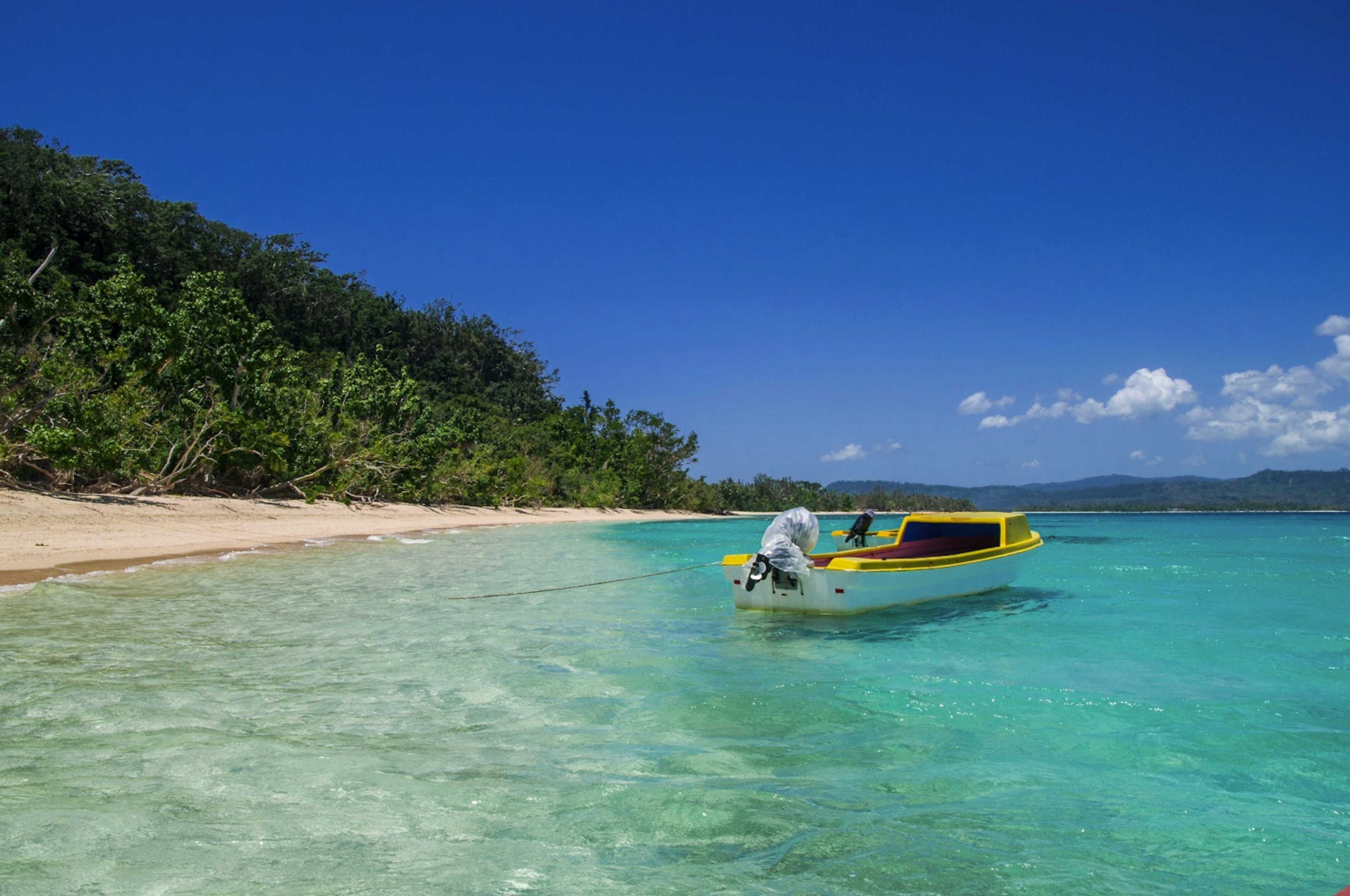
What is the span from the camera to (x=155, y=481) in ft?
72.3

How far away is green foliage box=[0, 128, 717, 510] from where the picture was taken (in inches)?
767

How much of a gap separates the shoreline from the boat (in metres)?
9.69

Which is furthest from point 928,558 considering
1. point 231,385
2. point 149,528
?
point 231,385

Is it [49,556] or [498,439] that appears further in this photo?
[498,439]

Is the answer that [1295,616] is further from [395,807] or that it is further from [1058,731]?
[395,807]

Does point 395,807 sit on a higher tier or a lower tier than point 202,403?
lower

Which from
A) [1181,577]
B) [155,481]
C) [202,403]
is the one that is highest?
[202,403]

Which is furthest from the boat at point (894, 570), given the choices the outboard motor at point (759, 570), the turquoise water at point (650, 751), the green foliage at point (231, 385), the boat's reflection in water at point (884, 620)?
the green foliage at point (231, 385)

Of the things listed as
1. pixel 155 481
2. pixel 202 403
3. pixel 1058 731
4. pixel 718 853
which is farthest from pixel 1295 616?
pixel 202 403

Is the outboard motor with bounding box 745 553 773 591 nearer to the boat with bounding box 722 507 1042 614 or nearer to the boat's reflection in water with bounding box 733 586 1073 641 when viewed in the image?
the boat with bounding box 722 507 1042 614

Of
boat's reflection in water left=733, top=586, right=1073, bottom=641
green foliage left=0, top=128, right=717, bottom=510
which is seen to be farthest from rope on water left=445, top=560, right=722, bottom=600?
green foliage left=0, top=128, right=717, bottom=510

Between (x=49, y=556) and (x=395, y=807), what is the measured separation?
13.1 m

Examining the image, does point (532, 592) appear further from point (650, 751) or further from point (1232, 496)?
point (1232, 496)

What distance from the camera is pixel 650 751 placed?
5.01 m
